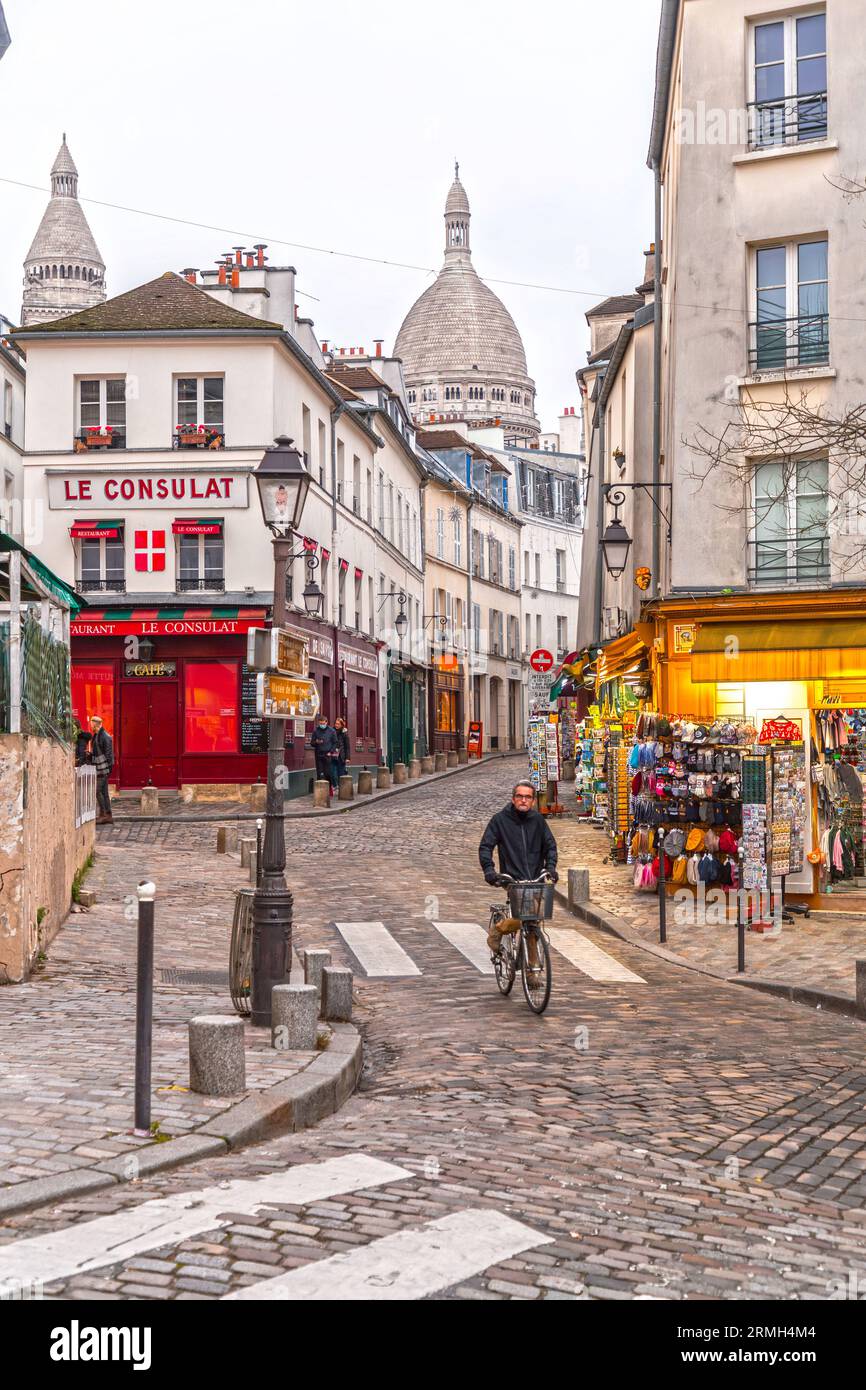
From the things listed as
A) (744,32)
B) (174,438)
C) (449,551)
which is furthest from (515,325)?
(744,32)

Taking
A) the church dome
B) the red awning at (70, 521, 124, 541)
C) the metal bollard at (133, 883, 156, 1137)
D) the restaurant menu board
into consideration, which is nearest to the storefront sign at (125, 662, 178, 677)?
the restaurant menu board

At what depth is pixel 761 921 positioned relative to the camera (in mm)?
15391

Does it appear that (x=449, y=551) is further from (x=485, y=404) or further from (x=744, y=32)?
(x=485, y=404)

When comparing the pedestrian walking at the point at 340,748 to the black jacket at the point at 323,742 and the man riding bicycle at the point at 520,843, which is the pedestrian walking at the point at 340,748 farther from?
the man riding bicycle at the point at 520,843

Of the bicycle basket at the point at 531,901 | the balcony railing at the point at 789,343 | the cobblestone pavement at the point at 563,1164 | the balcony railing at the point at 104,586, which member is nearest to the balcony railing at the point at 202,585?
the balcony railing at the point at 104,586

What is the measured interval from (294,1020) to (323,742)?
24177 mm

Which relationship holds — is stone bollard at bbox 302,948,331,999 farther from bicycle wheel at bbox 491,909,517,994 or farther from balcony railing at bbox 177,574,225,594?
balcony railing at bbox 177,574,225,594

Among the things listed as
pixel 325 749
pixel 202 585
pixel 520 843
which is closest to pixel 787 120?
pixel 520 843

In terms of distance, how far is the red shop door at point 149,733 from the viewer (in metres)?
31.8

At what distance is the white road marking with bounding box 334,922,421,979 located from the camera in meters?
12.3

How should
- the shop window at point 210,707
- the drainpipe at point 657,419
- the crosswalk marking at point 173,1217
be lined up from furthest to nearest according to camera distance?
the shop window at point 210,707, the drainpipe at point 657,419, the crosswalk marking at point 173,1217

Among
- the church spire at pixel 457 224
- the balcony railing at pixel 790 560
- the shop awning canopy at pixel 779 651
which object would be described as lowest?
the shop awning canopy at pixel 779 651

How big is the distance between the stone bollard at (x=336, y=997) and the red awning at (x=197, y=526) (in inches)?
914

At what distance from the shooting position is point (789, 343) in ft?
57.9
